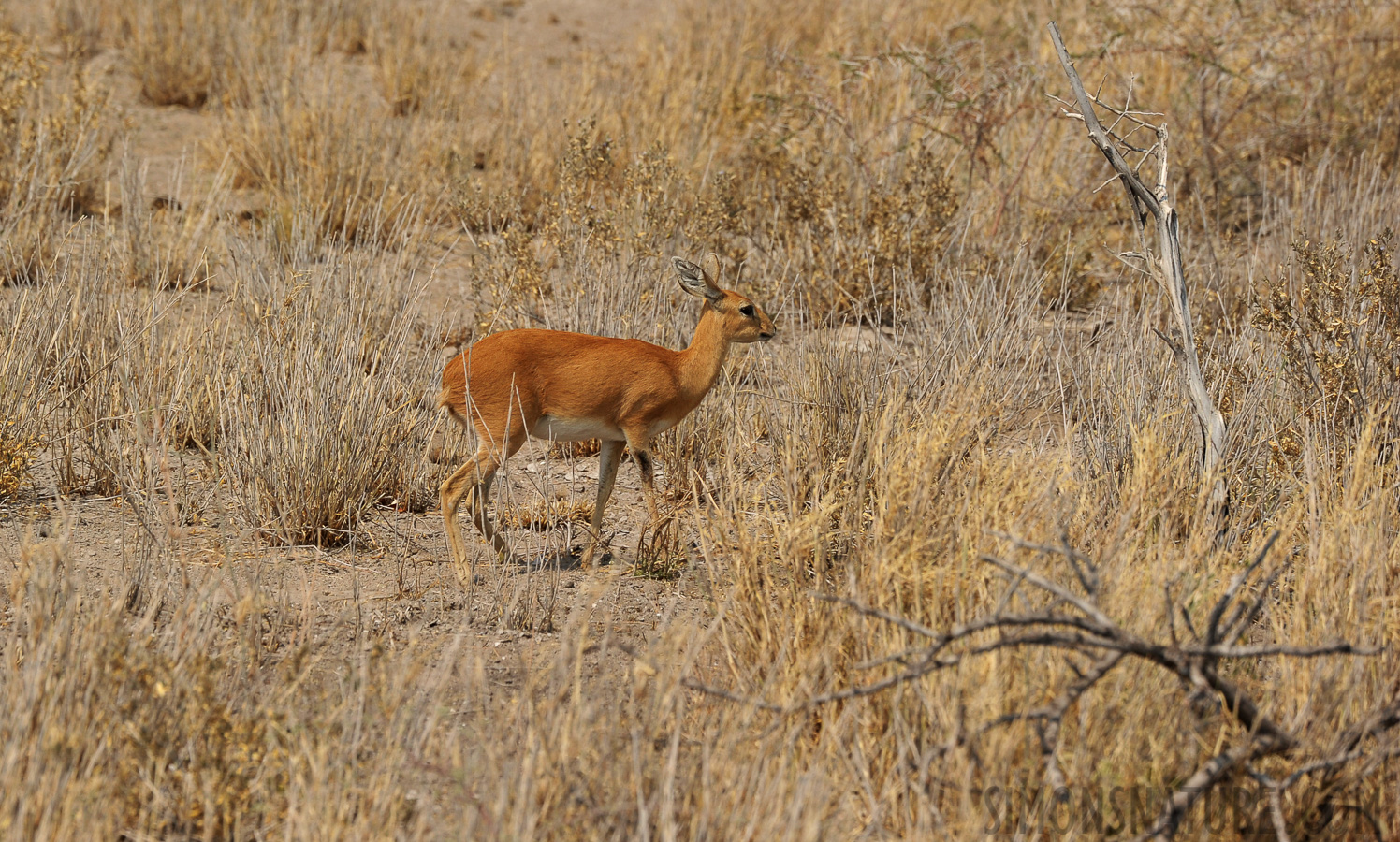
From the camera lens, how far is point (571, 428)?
498 cm

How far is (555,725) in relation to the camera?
3004 millimetres

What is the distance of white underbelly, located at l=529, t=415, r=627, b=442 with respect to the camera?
4.94m

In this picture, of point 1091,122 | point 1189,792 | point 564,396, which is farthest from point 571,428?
point 1189,792

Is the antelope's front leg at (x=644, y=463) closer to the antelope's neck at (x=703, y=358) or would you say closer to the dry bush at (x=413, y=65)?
the antelope's neck at (x=703, y=358)

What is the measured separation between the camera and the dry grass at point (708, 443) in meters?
3.05

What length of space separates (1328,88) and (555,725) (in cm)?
871

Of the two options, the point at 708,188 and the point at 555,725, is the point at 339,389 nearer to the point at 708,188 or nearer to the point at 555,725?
the point at 555,725

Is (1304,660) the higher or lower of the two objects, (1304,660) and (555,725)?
the higher

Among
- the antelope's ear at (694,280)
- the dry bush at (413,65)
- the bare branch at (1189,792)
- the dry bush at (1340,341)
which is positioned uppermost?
the dry bush at (1340,341)

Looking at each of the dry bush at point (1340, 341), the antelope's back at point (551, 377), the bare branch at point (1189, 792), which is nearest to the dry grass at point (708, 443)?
the dry bush at point (1340, 341)

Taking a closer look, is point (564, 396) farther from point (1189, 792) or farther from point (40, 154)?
point (40, 154)

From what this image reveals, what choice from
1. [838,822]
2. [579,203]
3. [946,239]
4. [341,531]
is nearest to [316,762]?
[838,822]

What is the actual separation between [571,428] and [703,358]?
2.04 feet

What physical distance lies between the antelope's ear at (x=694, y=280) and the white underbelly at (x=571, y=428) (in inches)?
26.6
